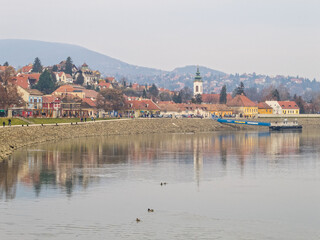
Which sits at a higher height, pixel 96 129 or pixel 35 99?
pixel 35 99

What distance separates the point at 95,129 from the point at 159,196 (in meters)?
83.5

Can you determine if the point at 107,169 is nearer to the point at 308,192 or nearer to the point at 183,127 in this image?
the point at 308,192

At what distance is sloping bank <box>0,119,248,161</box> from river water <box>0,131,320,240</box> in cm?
1116

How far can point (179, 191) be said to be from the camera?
52.2 meters

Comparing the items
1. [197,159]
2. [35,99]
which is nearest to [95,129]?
[35,99]

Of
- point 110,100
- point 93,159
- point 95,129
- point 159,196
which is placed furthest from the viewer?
point 110,100

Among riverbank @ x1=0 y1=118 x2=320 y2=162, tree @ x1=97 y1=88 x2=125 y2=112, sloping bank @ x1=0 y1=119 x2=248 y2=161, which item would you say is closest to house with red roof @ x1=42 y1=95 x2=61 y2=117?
tree @ x1=97 y1=88 x2=125 y2=112

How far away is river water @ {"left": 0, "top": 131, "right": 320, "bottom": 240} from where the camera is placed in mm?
38500

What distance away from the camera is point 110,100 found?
636 feet

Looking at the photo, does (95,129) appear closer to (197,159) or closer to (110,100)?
(197,159)

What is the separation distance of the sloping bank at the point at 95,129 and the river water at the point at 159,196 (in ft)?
36.6

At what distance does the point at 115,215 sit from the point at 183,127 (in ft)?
409

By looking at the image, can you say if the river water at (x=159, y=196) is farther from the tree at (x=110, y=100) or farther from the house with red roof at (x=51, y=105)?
the tree at (x=110, y=100)

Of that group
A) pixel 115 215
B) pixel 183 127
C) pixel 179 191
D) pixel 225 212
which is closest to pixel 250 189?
pixel 179 191
